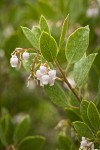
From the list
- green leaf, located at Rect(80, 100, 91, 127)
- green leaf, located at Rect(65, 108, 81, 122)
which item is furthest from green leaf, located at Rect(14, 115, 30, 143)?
green leaf, located at Rect(80, 100, 91, 127)

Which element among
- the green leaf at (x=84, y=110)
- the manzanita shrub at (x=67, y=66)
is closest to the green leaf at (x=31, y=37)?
the manzanita shrub at (x=67, y=66)

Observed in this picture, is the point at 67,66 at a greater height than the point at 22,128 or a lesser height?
greater

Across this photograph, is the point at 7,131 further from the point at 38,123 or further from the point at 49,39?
the point at 38,123

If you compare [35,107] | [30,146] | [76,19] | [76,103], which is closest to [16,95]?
[35,107]

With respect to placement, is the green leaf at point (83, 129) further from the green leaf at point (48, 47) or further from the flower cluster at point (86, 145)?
the green leaf at point (48, 47)

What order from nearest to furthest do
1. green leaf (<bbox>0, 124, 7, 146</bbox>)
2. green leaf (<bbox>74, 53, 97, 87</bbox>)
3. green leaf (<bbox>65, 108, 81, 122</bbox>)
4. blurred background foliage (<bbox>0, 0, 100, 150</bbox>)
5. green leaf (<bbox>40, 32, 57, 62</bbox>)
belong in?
green leaf (<bbox>40, 32, 57, 62</bbox>)
green leaf (<bbox>74, 53, 97, 87</bbox>)
green leaf (<bbox>65, 108, 81, 122</bbox>)
green leaf (<bbox>0, 124, 7, 146</bbox>)
blurred background foliage (<bbox>0, 0, 100, 150</bbox>)

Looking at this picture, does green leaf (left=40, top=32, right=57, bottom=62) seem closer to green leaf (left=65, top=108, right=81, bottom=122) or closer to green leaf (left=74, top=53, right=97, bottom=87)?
green leaf (left=74, top=53, right=97, bottom=87)

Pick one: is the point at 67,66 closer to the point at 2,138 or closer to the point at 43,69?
the point at 43,69

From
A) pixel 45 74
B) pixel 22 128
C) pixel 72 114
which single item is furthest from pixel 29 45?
pixel 45 74
